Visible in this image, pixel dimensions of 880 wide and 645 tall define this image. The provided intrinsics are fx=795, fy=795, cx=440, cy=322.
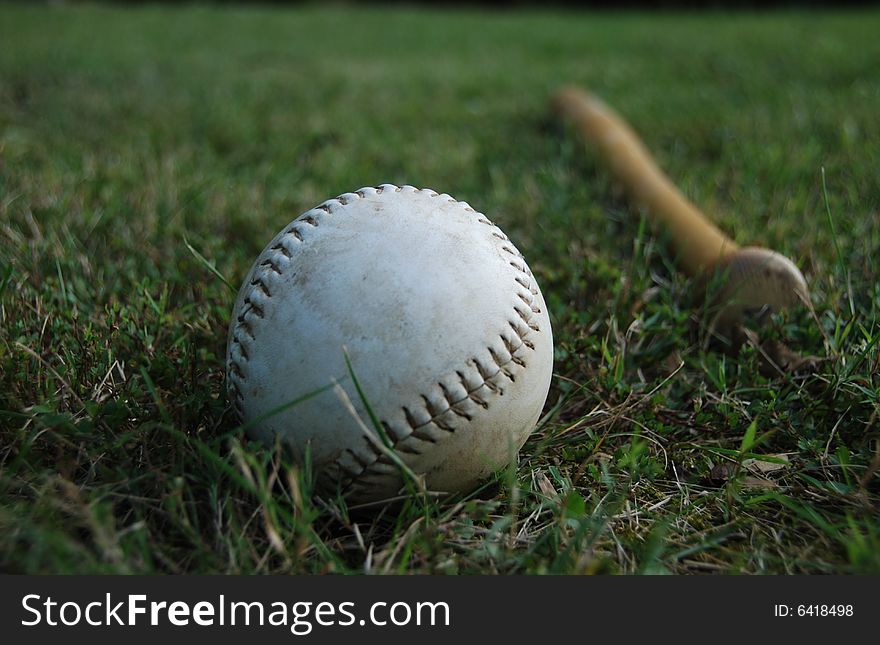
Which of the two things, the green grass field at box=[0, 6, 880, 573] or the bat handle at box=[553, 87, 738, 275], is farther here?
the bat handle at box=[553, 87, 738, 275]

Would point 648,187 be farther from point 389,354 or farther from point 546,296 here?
point 389,354

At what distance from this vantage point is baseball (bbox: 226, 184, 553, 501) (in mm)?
1674

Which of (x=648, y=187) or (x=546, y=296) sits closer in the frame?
(x=546, y=296)

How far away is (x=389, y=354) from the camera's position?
167 centimetres

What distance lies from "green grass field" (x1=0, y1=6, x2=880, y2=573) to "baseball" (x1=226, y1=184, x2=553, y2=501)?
10cm

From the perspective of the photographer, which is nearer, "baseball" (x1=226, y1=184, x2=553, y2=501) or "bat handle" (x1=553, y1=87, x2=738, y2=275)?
"baseball" (x1=226, y1=184, x2=553, y2=501)

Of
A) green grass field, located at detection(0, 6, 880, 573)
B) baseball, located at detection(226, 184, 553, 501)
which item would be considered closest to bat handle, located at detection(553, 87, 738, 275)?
green grass field, located at detection(0, 6, 880, 573)

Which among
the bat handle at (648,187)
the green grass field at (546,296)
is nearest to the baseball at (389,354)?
the green grass field at (546,296)

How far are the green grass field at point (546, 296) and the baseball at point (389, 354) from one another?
0.10 metres

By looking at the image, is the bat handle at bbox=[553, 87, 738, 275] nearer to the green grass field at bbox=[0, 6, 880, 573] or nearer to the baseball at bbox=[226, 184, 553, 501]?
the green grass field at bbox=[0, 6, 880, 573]

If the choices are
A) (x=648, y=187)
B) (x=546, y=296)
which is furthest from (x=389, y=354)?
(x=648, y=187)

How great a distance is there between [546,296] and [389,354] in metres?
1.06

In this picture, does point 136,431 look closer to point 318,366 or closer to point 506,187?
point 318,366

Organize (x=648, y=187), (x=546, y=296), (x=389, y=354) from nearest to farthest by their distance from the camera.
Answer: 1. (x=389, y=354)
2. (x=546, y=296)
3. (x=648, y=187)
